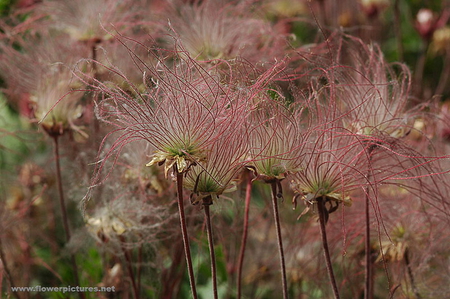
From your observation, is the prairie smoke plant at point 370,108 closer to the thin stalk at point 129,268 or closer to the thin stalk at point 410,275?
the thin stalk at point 410,275

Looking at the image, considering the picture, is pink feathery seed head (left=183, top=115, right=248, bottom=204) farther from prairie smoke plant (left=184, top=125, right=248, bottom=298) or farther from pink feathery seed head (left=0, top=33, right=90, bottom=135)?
pink feathery seed head (left=0, top=33, right=90, bottom=135)

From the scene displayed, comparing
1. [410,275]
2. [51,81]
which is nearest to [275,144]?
[410,275]

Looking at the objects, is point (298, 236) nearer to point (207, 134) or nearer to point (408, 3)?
point (207, 134)

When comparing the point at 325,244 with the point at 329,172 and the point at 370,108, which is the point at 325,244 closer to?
the point at 329,172

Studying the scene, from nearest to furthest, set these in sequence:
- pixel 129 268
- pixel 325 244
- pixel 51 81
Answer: pixel 325 244 → pixel 129 268 → pixel 51 81

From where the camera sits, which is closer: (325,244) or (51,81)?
(325,244)

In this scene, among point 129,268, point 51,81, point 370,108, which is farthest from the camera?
point 51,81

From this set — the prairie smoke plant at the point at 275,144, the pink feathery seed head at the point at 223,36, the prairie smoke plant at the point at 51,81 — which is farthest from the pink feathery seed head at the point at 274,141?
the prairie smoke plant at the point at 51,81

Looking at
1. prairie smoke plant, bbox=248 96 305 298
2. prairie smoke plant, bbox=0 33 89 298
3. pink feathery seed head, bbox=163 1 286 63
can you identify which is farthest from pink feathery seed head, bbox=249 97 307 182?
prairie smoke plant, bbox=0 33 89 298

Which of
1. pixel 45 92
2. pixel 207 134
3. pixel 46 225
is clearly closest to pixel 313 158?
pixel 207 134
